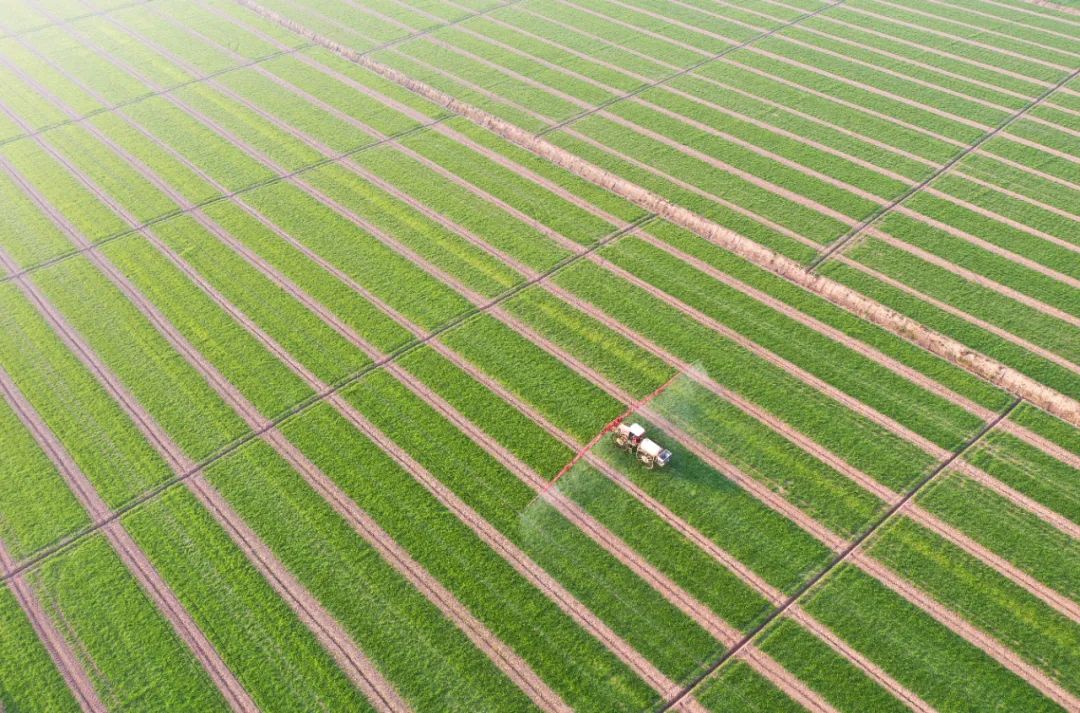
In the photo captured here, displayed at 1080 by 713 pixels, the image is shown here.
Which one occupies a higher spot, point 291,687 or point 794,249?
point 794,249

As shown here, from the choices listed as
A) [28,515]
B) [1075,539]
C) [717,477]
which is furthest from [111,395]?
[1075,539]

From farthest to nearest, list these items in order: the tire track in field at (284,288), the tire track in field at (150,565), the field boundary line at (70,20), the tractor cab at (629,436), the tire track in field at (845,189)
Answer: the field boundary line at (70,20) → the tire track in field at (845,189) → the tire track in field at (284,288) → the tractor cab at (629,436) → the tire track in field at (150,565)

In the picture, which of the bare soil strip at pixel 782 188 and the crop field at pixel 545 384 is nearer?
the crop field at pixel 545 384

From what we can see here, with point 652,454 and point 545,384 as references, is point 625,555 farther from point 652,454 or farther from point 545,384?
point 545,384

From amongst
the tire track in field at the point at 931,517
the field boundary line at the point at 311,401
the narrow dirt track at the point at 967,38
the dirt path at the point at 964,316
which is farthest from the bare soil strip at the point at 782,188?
the narrow dirt track at the point at 967,38

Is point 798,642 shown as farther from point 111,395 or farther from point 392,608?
point 111,395

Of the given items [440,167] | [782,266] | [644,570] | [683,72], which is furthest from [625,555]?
[683,72]

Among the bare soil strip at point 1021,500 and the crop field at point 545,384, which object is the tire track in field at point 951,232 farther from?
the bare soil strip at point 1021,500
